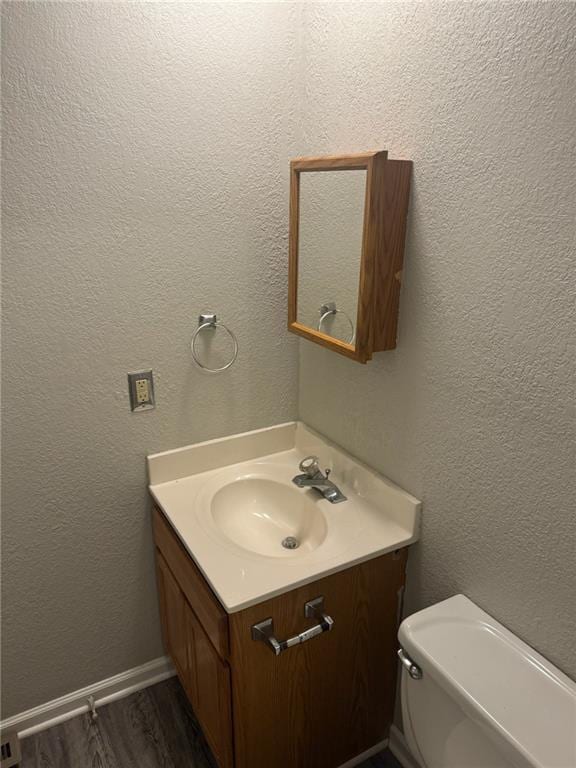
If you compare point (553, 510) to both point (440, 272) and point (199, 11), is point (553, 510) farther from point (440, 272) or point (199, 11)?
point (199, 11)

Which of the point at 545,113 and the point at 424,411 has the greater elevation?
the point at 545,113

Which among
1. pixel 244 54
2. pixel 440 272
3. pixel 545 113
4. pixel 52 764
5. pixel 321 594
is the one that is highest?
pixel 244 54

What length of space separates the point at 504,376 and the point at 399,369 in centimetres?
32

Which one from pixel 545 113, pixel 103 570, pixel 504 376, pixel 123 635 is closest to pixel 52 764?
pixel 123 635

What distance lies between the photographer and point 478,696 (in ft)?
3.28

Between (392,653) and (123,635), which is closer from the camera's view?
(392,653)

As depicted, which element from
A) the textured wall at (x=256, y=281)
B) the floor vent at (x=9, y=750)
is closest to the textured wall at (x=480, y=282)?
the textured wall at (x=256, y=281)

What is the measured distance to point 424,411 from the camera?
1304 millimetres

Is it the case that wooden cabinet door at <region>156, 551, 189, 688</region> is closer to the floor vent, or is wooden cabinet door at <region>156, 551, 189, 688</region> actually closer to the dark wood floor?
the dark wood floor

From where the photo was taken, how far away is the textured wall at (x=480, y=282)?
95 centimetres

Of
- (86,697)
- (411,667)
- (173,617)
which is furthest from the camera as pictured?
(86,697)

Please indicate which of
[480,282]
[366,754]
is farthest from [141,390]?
[366,754]

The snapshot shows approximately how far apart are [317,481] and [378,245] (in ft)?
2.34

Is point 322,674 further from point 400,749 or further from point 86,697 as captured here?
point 86,697
